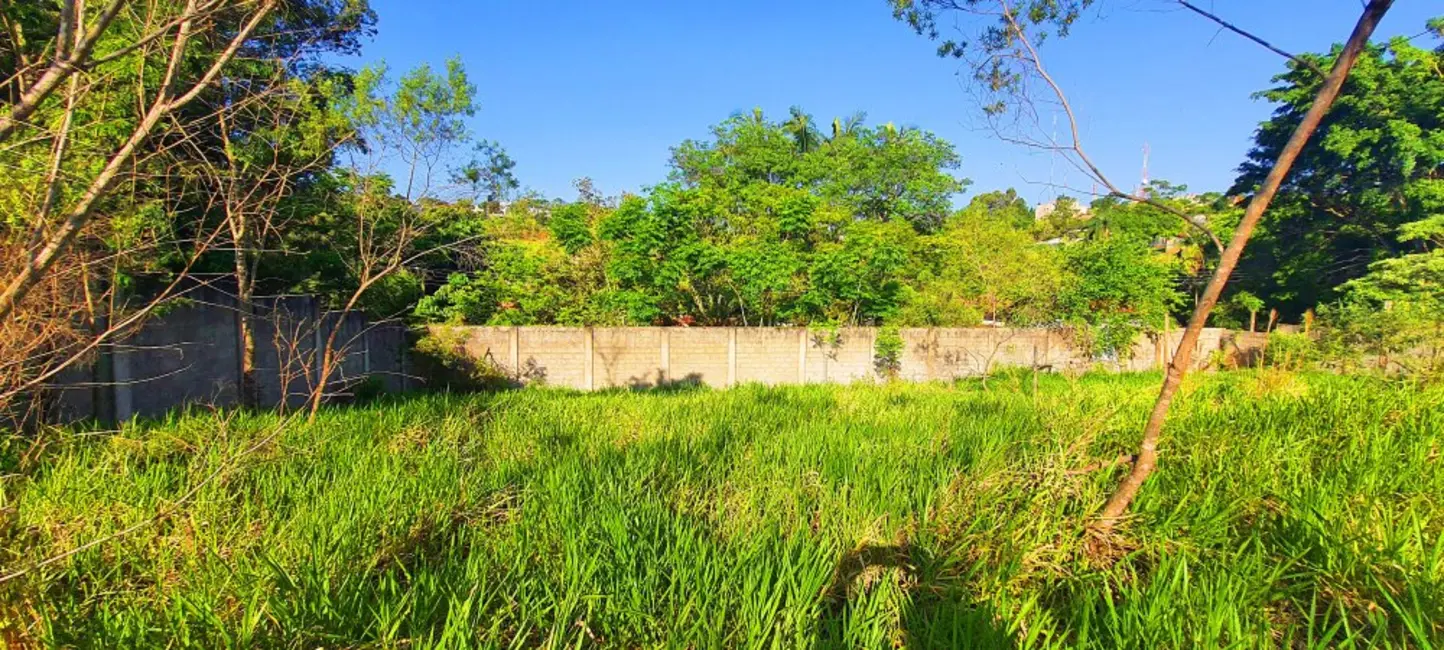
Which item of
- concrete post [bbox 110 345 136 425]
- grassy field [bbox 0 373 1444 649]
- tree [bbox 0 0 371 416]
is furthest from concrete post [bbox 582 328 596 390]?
grassy field [bbox 0 373 1444 649]

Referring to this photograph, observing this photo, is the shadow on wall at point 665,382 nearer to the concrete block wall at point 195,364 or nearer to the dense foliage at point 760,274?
the dense foliage at point 760,274

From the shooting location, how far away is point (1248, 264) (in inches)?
682

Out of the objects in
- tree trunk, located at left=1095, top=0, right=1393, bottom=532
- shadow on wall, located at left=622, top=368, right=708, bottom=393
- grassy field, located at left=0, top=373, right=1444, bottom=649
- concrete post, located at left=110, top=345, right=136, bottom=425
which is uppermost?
tree trunk, located at left=1095, top=0, right=1393, bottom=532

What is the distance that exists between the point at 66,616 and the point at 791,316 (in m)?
10.4

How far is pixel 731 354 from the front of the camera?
1002 cm

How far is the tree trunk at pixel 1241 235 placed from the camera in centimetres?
200

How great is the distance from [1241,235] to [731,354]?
26.6 ft

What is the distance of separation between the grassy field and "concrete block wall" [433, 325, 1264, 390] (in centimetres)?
558

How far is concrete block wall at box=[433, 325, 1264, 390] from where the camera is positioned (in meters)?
9.39

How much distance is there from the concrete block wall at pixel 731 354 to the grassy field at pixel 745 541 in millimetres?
5577

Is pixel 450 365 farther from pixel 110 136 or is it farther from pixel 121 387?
pixel 110 136

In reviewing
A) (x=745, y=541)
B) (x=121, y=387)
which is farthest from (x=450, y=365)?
(x=745, y=541)

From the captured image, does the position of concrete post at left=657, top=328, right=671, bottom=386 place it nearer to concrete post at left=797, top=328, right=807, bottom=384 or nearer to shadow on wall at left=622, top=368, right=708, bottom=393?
shadow on wall at left=622, top=368, right=708, bottom=393

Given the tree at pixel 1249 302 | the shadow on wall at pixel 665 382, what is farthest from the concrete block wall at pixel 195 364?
the tree at pixel 1249 302
